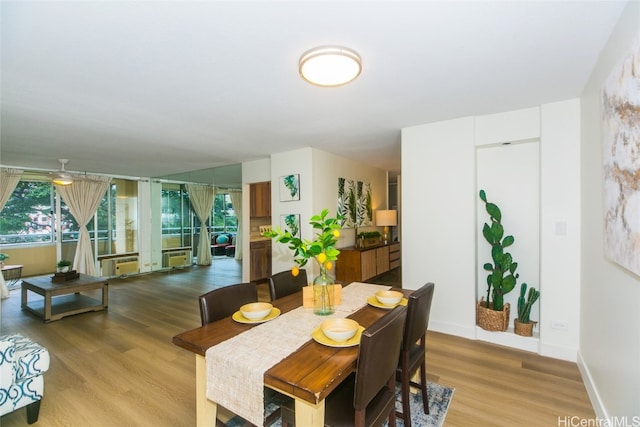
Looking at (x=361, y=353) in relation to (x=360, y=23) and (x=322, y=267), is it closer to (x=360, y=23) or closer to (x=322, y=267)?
(x=322, y=267)

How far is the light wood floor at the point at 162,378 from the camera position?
197cm

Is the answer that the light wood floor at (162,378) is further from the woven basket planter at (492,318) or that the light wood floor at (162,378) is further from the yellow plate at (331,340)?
the yellow plate at (331,340)

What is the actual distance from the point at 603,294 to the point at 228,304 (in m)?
2.61

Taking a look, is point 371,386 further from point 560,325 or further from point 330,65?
point 560,325

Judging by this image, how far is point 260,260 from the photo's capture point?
226 inches

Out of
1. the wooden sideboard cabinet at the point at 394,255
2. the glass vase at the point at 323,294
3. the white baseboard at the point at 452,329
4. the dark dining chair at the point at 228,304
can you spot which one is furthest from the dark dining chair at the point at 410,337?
the wooden sideboard cabinet at the point at 394,255

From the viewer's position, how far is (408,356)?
177 centimetres

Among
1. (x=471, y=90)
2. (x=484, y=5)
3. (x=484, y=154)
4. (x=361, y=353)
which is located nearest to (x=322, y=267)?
(x=361, y=353)

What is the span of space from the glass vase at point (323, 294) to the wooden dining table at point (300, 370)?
0.23 meters

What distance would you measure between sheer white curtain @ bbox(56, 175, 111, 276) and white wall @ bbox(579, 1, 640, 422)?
26.6 ft

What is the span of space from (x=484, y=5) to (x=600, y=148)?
1425 millimetres

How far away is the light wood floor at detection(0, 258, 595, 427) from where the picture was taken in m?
1.97

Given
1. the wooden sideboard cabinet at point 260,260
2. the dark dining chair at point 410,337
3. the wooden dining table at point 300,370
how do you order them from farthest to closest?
the wooden sideboard cabinet at point 260,260 < the dark dining chair at point 410,337 < the wooden dining table at point 300,370

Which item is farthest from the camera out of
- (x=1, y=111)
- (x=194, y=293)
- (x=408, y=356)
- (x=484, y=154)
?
(x=194, y=293)
